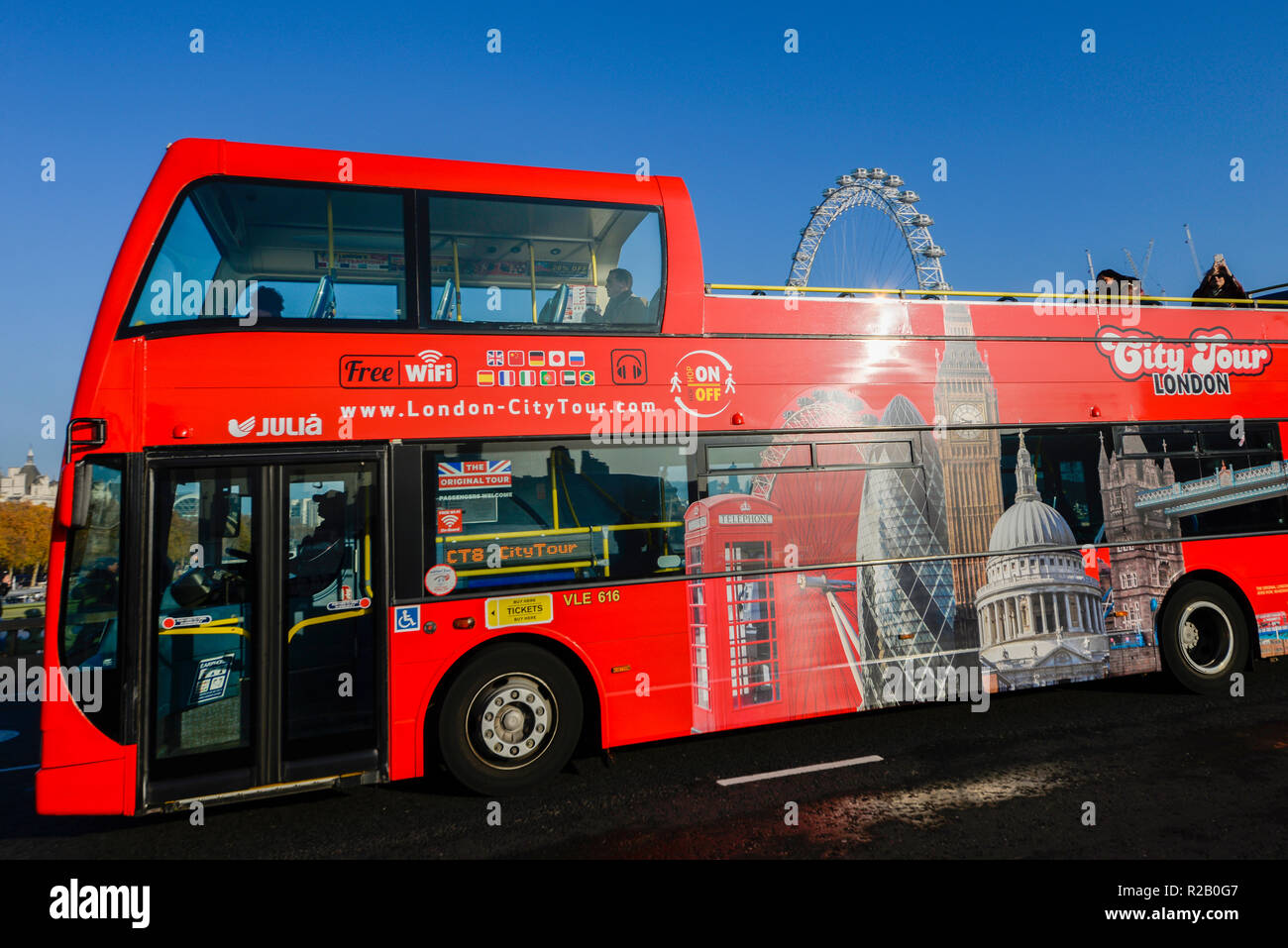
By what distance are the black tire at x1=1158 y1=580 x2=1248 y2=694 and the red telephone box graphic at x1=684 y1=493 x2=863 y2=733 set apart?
11.9ft

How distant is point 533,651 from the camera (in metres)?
5.61

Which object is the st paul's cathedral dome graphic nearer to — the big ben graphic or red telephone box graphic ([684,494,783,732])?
the big ben graphic

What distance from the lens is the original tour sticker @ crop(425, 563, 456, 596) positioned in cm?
539

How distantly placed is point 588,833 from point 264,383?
12.3 feet

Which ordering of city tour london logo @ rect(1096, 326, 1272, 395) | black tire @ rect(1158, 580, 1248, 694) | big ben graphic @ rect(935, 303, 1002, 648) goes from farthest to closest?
city tour london logo @ rect(1096, 326, 1272, 395) → black tire @ rect(1158, 580, 1248, 694) → big ben graphic @ rect(935, 303, 1002, 648)

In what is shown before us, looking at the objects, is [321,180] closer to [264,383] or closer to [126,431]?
[264,383]

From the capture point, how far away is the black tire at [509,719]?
5.39 meters

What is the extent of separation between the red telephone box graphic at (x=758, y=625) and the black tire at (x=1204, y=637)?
363 centimetres

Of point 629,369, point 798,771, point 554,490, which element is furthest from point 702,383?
point 798,771

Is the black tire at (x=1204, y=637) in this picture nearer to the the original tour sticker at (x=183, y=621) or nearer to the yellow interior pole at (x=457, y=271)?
the yellow interior pole at (x=457, y=271)

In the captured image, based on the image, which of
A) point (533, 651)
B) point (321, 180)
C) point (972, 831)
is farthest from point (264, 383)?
point (972, 831)

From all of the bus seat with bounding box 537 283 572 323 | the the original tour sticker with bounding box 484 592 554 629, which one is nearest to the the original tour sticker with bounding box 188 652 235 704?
the the original tour sticker with bounding box 484 592 554 629

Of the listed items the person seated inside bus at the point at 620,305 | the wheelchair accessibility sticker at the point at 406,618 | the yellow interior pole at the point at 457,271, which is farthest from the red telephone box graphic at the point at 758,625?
the yellow interior pole at the point at 457,271
